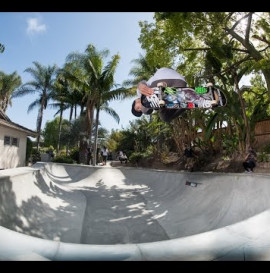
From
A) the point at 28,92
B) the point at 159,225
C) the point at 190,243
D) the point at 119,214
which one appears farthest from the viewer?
the point at 28,92

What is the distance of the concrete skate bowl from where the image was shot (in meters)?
2.87

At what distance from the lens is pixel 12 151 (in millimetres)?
Answer: 18938

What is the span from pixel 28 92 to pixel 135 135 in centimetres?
1461

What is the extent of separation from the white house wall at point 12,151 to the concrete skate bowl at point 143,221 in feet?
30.2

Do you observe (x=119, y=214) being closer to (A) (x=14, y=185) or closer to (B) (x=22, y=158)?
(A) (x=14, y=185)

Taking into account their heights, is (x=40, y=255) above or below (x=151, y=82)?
below

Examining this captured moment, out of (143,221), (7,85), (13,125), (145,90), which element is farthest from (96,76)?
(7,85)

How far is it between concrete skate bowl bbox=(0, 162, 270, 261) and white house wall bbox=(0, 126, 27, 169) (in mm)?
9190

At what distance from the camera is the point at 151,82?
8.14m

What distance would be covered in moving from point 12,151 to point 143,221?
15083mm

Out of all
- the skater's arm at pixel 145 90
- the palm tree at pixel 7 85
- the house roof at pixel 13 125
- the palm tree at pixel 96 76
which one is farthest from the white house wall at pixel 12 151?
the palm tree at pixel 7 85

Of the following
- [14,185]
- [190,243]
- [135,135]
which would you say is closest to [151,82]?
[14,185]

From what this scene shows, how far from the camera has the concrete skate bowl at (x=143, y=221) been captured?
287 cm

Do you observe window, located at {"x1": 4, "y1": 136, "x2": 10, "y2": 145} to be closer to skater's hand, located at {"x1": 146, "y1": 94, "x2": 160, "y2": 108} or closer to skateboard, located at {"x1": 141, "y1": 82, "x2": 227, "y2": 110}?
skateboard, located at {"x1": 141, "y1": 82, "x2": 227, "y2": 110}
